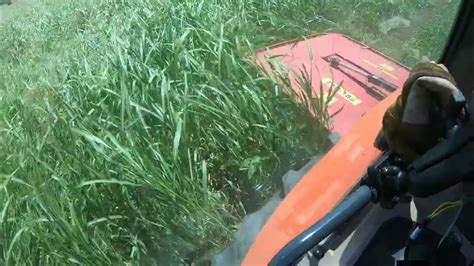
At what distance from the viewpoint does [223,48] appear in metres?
2.10

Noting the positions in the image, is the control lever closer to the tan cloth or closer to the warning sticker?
the warning sticker

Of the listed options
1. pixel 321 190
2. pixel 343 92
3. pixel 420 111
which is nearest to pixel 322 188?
pixel 321 190

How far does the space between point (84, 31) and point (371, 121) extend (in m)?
1.28

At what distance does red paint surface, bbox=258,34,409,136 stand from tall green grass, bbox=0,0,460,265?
7 cm

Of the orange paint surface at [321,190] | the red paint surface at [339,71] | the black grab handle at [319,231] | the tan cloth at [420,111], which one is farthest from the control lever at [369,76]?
the black grab handle at [319,231]

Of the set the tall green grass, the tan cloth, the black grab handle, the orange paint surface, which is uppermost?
the tan cloth

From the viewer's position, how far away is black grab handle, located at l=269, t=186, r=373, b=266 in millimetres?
928

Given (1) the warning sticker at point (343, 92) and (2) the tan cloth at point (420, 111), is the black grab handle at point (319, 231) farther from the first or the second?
(1) the warning sticker at point (343, 92)

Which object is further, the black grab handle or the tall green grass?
the tall green grass

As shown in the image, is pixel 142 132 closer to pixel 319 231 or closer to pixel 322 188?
pixel 322 188

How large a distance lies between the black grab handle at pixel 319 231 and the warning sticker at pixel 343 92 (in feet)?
2.43

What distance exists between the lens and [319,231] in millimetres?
941

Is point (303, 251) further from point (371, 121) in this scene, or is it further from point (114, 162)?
point (114, 162)

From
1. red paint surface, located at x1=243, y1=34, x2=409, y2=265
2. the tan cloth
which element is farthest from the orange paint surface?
the tan cloth
